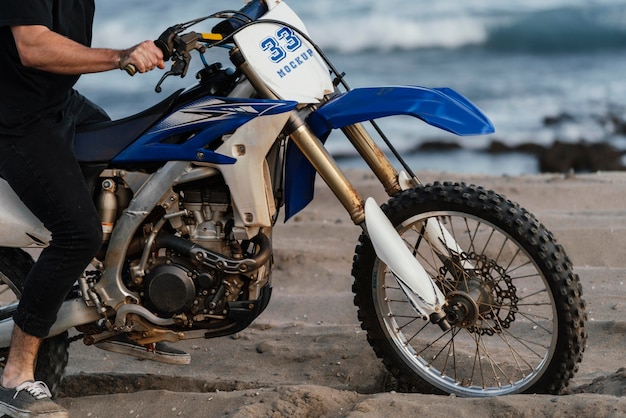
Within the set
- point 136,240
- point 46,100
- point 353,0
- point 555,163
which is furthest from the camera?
point 353,0

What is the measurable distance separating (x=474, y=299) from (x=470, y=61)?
1227cm

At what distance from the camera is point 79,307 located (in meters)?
3.95

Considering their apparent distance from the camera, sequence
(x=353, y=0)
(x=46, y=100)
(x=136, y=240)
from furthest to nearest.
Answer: (x=353, y=0)
(x=136, y=240)
(x=46, y=100)

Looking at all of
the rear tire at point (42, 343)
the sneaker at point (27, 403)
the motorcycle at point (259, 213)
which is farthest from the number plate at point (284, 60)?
the sneaker at point (27, 403)

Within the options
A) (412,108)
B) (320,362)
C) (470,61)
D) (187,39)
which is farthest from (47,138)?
(470,61)

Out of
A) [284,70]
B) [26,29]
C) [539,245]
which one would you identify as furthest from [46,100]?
[539,245]

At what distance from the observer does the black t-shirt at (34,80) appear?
139 inches

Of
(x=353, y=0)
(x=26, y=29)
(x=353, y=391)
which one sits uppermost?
(x=353, y=0)

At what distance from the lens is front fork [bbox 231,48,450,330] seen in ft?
12.1

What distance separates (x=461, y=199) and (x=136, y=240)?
129cm

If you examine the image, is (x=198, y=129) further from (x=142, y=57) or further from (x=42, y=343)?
(x=42, y=343)

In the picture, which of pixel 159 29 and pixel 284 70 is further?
pixel 159 29

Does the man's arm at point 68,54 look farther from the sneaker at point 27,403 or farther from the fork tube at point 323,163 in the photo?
the sneaker at point 27,403

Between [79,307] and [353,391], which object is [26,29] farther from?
[353,391]
